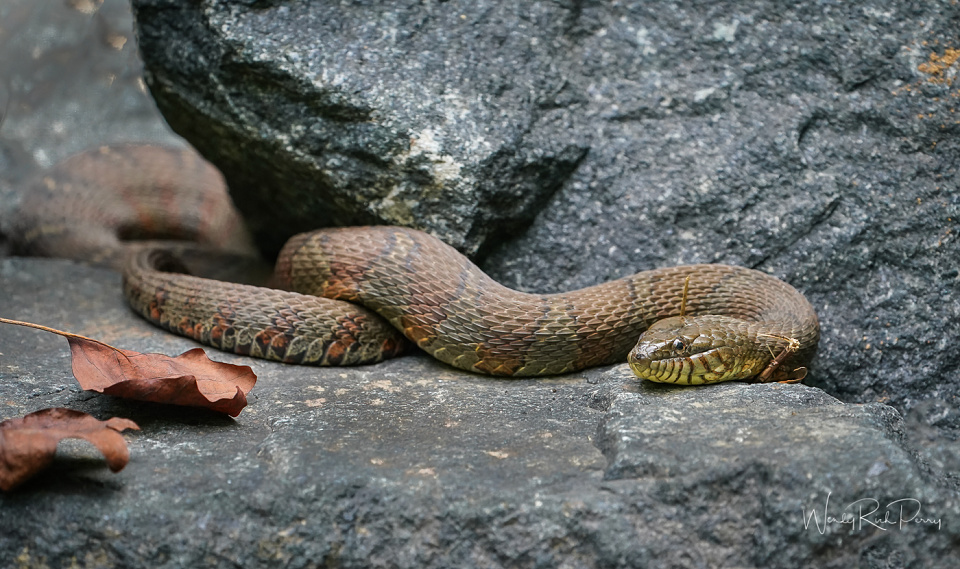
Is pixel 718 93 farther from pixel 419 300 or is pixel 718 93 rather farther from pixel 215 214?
pixel 215 214

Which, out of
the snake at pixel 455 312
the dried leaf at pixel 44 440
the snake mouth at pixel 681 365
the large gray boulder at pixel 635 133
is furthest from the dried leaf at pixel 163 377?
the snake mouth at pixel 681 365

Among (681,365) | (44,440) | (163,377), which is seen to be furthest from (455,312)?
(44,440)

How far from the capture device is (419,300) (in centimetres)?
426

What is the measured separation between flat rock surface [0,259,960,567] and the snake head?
44 centimetres

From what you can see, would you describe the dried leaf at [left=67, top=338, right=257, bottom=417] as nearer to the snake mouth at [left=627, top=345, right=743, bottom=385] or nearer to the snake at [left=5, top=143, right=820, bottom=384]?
the snake at [left=5, top=143, right=820, bottom=384]

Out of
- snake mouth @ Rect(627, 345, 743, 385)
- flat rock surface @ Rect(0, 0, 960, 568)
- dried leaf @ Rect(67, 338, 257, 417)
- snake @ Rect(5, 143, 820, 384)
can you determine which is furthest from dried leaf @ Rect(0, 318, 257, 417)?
snake mouth @ Rect(627, 345, 743, 385)

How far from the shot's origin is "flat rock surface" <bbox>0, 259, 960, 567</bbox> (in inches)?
106

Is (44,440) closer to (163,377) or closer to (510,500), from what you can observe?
(163,377)

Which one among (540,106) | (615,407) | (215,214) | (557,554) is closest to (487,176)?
(540,106)

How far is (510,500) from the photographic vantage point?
108 inches

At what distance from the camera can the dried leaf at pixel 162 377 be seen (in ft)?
11.0

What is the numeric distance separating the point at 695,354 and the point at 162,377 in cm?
231

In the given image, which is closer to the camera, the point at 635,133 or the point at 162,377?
the point at 162,377

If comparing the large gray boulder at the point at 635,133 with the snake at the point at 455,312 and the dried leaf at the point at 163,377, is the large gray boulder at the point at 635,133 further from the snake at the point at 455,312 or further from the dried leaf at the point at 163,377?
the dried leaf at the point at 163,377
